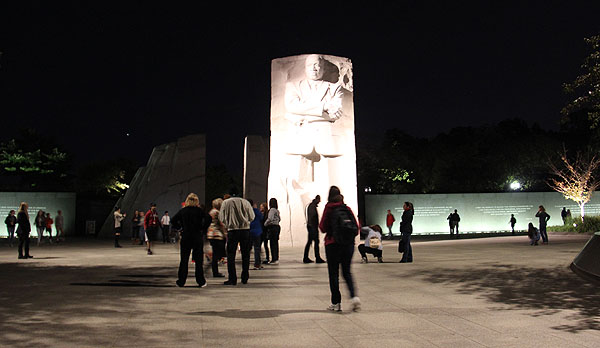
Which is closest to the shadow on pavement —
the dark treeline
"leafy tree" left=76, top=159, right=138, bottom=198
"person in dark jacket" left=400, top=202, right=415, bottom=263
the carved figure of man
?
"person in dark jacket" left=400, top=202, right=415, bottom=263

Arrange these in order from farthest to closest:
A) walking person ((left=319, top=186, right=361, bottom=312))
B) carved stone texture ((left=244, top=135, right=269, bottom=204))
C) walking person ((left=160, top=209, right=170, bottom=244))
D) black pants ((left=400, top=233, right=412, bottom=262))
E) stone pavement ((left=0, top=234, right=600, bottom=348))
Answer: carved stone texture ((left=244, top=135, right=269, bottom=204)), walking person ((left=160, top=209, right=170, bottom=244)), black pants ((left=400, top=233, right=412, bottom=262)), walking person ((left=319, top=186, right=361, bottom=312)), stone pavement ((left=0, top=234, right=600, bottom=348))

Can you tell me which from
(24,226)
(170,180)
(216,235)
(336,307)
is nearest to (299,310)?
(336,307)

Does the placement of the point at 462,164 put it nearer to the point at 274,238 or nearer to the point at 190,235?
the point at 274,238

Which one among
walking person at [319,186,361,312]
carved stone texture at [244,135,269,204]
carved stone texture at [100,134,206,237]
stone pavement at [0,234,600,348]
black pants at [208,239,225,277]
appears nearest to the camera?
stone pavement at [0,234,600,348]

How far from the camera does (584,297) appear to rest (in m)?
7.14

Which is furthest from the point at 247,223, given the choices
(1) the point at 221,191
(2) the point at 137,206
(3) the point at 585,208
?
(1) the point at 221,191

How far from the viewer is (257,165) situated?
92.6 ft

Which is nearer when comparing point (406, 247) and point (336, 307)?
point (336, 307)

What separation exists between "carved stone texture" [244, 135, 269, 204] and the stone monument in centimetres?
904

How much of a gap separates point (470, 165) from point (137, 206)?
33.2 metres

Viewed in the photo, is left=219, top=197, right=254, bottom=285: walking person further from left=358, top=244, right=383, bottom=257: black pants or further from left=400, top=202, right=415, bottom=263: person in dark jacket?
left=400, top=202, right=415, bottom=263: person in dark jacket

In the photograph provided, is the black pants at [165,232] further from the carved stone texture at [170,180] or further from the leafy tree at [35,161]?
the leafy tree at [35,161]

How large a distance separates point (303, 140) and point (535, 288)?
11253mm

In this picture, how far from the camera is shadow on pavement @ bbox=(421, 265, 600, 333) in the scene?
618 centimetres
